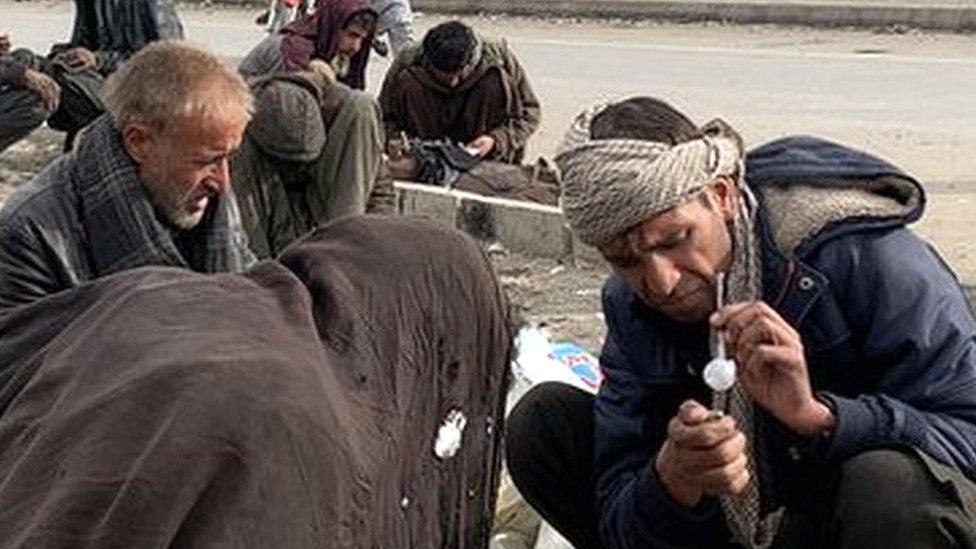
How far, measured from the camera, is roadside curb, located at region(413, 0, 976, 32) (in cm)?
1529

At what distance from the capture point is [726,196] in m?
2.94

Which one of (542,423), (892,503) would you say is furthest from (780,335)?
(542,423)

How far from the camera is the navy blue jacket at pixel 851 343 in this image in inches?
115

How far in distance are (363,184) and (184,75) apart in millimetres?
1755

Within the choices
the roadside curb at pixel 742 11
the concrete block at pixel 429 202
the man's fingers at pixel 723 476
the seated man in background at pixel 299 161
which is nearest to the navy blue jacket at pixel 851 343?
the man's fingers at pixel 723 476

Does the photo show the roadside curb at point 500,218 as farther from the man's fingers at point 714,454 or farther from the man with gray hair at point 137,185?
the man's fingers at point 714,454

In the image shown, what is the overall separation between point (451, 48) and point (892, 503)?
5.01 metres

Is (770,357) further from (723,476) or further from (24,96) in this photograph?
(24,96)

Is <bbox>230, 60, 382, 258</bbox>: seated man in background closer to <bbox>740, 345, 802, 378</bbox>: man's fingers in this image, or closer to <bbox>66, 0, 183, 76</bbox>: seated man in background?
<bbox>740, 345, 802, 378</bbox>: man's fingers

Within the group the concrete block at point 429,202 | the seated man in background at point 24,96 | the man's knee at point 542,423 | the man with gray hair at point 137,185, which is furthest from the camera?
the seated man in background at point 24,96

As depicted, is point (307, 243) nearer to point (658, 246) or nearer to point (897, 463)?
point (658, 246)

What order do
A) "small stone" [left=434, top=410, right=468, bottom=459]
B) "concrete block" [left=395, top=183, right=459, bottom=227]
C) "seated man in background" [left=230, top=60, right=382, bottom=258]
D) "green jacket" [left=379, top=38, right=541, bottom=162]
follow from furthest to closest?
"green jacket" [left=379, top=38, right=541, bottom=162]
"concrete block" [left=395, top=183, right=459, bottom=227]
"seated man in background" [left=230, top=60, right=382, bottom=258]
"small stone" [left=434, top=410, right=468, bottom=459]

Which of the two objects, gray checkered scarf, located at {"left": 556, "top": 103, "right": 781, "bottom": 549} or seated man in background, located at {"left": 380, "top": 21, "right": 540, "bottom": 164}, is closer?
gray checkered scarf, located at {"left": 556, "top": 103, "right": 781, "bottom": 549}

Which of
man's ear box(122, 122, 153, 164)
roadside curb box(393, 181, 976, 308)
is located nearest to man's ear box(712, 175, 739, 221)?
man's ear box(122, 122, 153, 164)
